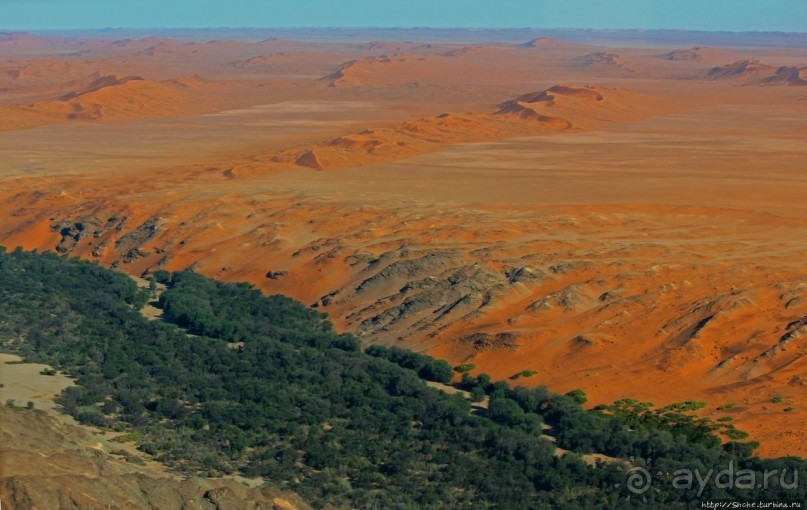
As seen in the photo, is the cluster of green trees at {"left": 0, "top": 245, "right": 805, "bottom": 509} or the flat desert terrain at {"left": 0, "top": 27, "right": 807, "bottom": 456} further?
the flat desert terrain at {"left": 0, "top": 27, "right": 807, "bottom": 456}

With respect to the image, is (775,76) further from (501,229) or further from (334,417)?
(334,417)

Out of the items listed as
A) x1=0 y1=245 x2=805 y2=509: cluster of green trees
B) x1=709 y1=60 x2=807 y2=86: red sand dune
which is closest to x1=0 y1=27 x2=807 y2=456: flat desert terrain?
x1=0 y1=245 x2=805 y2=509: cluster of green trees

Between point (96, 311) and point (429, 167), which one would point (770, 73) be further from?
point (96, 311)

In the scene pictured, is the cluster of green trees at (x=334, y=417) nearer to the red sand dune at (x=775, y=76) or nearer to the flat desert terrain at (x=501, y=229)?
the flat desert terrain at (x=501, y=229)

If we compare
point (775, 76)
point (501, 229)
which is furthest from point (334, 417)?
point (775, 76)

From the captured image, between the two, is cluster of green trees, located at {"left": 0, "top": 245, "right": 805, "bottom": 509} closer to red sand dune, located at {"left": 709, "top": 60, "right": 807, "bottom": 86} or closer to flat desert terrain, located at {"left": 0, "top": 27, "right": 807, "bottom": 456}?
flat desert terrain, located at {"left": 0, "top": 27, "right": 807, "bottom": 456}

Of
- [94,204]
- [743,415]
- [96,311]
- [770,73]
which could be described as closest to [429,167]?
[94,204]
